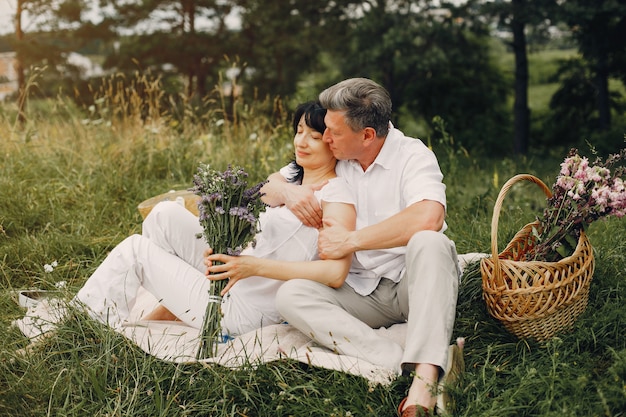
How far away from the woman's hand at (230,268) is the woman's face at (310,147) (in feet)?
1.95

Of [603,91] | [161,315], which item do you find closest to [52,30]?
[603,91]

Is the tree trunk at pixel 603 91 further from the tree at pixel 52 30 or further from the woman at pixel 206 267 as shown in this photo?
the tree at pixel 52 30

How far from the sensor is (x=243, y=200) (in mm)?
3293

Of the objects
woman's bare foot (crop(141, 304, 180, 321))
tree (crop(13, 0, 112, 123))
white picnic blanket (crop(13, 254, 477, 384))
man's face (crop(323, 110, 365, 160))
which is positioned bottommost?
tree (crop(13, 0, 112, 123))

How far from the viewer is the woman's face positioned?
11.6ft

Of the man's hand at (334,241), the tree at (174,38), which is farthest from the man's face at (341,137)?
the tree at (174,38)

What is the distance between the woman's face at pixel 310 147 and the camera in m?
3.53

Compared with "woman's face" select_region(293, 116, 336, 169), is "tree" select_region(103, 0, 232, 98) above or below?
below

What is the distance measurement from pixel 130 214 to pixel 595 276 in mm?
3424

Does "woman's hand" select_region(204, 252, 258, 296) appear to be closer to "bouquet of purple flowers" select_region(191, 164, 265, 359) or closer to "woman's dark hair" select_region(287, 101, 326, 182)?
"bouquet of purple flowers" select_region(191, 164, 265, 359)

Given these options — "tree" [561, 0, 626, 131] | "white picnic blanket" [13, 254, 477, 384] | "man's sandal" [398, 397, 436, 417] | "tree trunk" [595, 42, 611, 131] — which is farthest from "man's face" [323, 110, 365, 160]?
"tree trunk" [595, 42, 611, 131]

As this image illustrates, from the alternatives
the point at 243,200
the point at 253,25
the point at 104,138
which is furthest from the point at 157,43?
the point at 243,200

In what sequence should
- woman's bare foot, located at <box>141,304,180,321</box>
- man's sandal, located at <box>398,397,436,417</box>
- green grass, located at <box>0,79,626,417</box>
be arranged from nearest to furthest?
man's sandal, located at <box>398,397,436,417</box> < green grass, located at <box>0,79,626,417</box> < woman's bare foot, located at <box>141,304,180,321</box>

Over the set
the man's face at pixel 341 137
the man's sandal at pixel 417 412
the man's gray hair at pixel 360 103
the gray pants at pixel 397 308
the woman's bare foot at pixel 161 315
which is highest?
the man's gray hair at pixel 360 103
